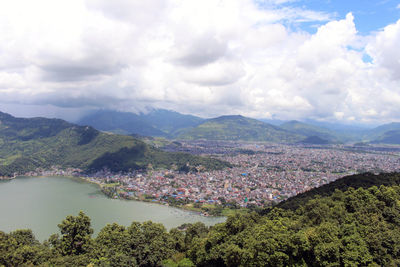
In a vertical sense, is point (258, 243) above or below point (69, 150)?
above

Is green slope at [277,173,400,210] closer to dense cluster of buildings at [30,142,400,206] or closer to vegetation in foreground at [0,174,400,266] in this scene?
vegetation in foreground at [0,174,400,266]

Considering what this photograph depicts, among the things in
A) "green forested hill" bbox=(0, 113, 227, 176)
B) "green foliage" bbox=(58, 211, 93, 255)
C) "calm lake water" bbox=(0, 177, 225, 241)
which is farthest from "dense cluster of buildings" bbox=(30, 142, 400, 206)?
"green foliage" bbox=(58, 211, 93, 255)

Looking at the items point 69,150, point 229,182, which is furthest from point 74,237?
point 69,150

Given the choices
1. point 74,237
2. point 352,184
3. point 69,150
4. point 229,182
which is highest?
point 352,184

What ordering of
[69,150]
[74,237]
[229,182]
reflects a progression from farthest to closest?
[69,150] < [229,182] < [74,237]

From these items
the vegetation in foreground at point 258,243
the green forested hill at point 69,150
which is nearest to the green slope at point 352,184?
the vegetation in foreground at point 258,243

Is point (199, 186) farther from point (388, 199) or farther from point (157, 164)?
point (388, 199)

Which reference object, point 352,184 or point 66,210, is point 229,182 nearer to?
point 66,210
